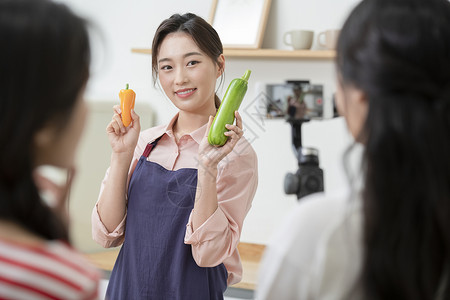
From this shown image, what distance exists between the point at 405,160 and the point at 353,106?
4.2 inches

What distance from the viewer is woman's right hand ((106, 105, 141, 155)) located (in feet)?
4.87

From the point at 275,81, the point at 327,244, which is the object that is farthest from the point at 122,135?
the point at 275,81

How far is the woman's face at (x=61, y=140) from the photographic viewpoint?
26.9 inches

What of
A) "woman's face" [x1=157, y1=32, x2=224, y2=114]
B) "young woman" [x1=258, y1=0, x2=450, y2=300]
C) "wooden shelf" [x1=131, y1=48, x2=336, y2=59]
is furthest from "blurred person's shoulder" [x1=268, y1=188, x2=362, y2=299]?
"wooden shelf" [x1=131, y1=48, x2=336, y2=59]

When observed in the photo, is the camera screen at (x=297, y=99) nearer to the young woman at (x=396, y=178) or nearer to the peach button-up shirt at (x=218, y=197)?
the young woman at (x=396, y=178)

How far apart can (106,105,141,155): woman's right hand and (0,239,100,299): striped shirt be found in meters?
0.82

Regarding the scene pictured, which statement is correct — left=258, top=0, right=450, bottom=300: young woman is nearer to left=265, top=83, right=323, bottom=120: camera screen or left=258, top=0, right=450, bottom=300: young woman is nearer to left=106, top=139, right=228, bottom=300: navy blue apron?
left=265, top=83, right=323, bottom=120: camera screen

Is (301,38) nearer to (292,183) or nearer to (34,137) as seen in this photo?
(292,183)

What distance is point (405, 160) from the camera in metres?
0.67

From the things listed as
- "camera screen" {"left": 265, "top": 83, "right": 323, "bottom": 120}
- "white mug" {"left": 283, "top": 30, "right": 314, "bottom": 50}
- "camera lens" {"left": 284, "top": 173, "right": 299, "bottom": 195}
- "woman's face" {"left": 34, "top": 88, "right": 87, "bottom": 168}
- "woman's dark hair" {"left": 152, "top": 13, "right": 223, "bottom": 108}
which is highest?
"white mug" {"left": 283, "top": 30, "right": 314, "bottom": 50}

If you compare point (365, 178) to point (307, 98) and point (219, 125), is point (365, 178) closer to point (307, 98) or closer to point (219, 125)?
point (307, 98)

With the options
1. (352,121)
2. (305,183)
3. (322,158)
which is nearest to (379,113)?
(352,121)

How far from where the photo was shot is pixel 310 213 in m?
0.72

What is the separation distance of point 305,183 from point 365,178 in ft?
0.86
